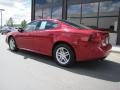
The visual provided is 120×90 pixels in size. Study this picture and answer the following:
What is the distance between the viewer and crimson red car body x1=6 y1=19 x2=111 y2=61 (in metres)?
4.88

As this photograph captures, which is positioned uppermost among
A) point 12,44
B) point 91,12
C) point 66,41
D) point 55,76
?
point 91,12

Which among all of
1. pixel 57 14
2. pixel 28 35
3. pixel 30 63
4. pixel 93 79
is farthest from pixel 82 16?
pixel 93 79

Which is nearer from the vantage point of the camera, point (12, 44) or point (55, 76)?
point (55, 76)

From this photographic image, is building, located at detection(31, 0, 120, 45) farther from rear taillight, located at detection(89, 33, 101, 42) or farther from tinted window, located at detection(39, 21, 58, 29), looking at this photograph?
rear taillight, located at detection(89, 33, 101, 42)

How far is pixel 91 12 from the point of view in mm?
13977

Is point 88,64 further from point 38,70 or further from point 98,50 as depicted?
point 38,70

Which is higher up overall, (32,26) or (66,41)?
(32,26)

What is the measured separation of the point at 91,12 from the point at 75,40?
9.49 metres

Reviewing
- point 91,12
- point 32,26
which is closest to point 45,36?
point 32,26

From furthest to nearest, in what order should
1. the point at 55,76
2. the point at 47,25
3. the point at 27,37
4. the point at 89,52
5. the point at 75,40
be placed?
1. the point at 27,37
2. the point at 47,25
3. the point at 75,40
4. the point at 89,52
5. the point at 55,76

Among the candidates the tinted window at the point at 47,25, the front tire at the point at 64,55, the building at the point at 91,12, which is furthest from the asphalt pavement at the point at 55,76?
the building at the point at 91,12

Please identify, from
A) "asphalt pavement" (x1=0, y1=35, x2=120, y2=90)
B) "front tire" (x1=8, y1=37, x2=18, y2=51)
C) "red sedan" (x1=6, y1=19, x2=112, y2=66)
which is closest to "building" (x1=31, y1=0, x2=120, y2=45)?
"front tire" (x1=8, y1=37, x2=18, y2=51)

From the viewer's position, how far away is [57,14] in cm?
1738

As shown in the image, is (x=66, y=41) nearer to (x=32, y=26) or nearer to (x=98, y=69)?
(x=98, y=69)
